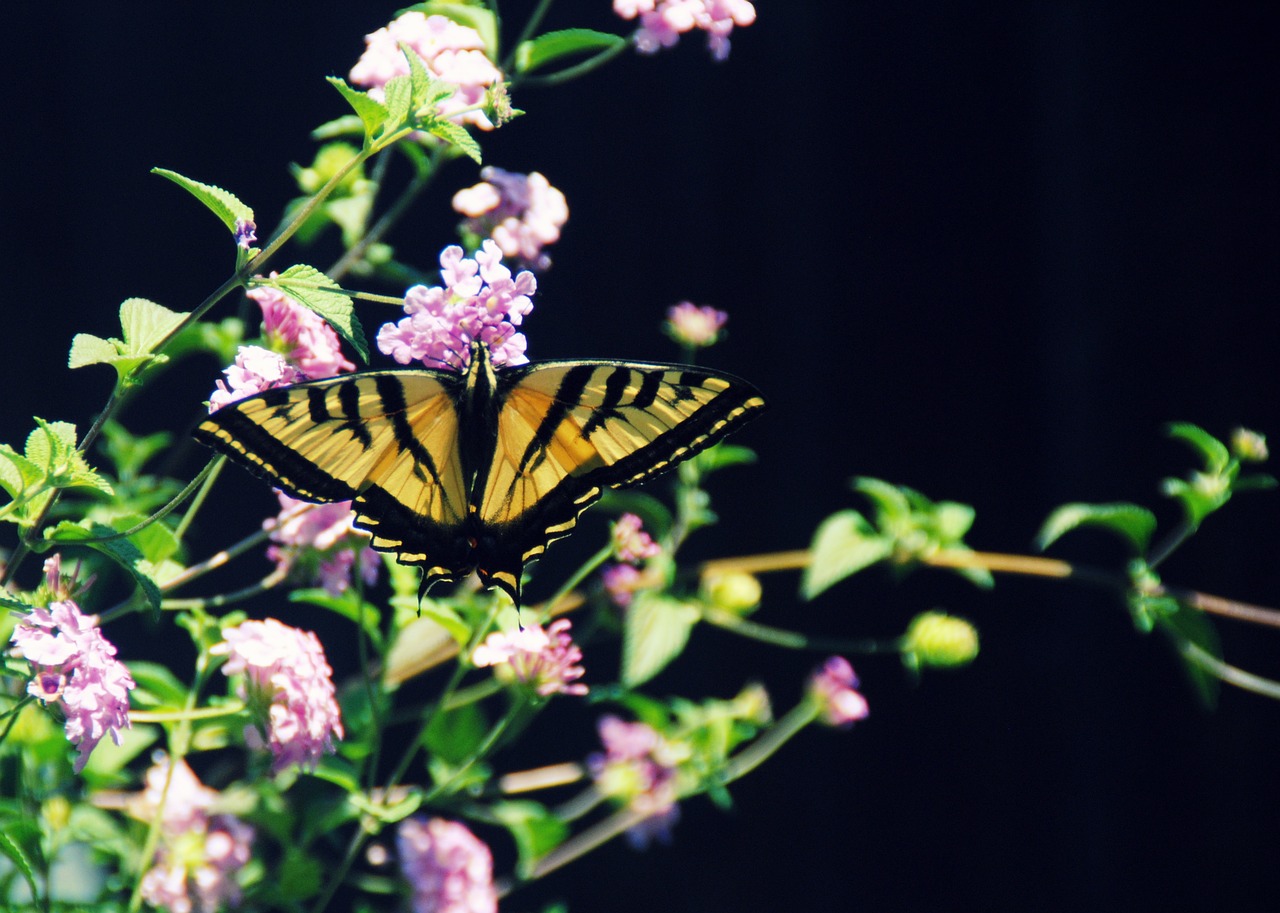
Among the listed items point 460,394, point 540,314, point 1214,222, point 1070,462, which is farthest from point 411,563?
point 1214,222

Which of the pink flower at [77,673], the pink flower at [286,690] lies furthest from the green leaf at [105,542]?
the pink flower at [286,690]

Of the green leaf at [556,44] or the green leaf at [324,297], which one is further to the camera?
the green leaf at [556,44]

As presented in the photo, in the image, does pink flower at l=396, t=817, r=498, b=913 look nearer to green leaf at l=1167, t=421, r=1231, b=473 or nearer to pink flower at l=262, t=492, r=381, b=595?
pink flower at l=262, t=492, r=381, b=595

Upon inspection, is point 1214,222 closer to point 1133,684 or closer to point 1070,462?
point 1070,462

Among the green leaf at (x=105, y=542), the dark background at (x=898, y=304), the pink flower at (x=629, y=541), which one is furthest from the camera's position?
the dark background at (x=898, y=304)

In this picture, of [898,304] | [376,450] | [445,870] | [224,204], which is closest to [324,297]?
[224,204]

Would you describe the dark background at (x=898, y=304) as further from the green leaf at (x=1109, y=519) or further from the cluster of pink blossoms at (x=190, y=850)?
the green leaf at (x=1109, y=519)

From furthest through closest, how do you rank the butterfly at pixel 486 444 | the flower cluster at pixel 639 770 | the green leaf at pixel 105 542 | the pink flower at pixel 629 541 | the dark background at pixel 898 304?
the dark background at pixel 898 304 → the flower cluster at pixel 639 770 → the pink flower at pixel 629 541 → the butterfly at pixel 486 444 → the green leaf at pixel 105 542
